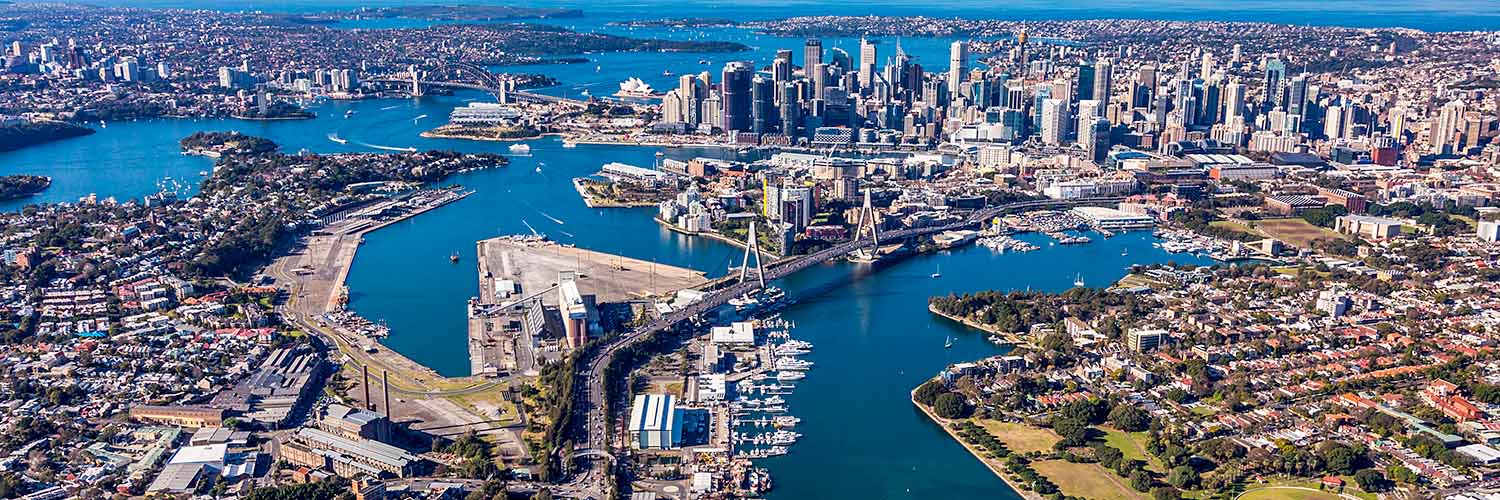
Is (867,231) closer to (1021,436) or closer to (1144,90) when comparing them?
(1021,436)

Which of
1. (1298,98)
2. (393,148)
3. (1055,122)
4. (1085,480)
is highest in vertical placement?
(1298,98)

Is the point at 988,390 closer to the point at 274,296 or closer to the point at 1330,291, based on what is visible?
the point at 1330,291

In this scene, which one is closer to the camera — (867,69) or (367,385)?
(367,385)

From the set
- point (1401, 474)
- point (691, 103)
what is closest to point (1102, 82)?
point (691, 103)

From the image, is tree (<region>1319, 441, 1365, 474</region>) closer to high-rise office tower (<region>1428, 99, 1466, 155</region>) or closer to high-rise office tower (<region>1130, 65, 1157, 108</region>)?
high-rise office tower (<region>1428, 99, 1466, 155</region>)

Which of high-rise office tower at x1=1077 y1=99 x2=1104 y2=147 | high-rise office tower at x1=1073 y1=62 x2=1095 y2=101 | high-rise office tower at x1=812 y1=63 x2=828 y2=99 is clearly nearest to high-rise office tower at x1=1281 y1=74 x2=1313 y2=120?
high-rise office tower at x1=1077 y1=99 x2=1104 y2=147

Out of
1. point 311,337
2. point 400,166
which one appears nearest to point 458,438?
point 311,337
